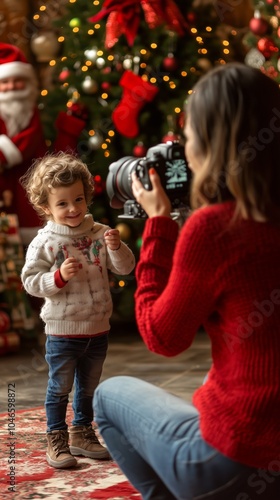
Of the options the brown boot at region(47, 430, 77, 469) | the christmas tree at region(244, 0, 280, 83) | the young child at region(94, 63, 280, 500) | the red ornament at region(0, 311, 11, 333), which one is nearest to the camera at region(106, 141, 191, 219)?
the young child at region(94, 63, 280, 500)

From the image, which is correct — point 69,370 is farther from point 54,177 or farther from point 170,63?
point 170,63

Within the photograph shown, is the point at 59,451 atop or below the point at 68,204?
below

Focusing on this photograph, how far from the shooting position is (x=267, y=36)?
13.5 feet

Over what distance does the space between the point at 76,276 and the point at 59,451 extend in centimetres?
50

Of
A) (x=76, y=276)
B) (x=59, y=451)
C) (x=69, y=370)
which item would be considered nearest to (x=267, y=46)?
(x=76, y=276)

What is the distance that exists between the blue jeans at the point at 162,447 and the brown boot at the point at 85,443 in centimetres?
93

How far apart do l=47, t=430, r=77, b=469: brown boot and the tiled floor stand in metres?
0.80

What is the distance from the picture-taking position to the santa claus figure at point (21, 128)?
4.69 meters

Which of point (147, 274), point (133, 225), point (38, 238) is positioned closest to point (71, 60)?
point (133, 225)

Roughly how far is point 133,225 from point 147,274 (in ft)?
10.3

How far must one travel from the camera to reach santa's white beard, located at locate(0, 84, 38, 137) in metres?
4.75

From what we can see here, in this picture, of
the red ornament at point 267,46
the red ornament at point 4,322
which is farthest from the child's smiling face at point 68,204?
the red ornament at point 4,322

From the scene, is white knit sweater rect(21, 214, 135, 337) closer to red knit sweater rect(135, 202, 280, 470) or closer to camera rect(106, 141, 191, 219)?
camera rect(106, 141, 191, 219)

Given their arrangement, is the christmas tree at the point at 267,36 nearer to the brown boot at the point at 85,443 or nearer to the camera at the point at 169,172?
the brown boot at the point at 85,443
